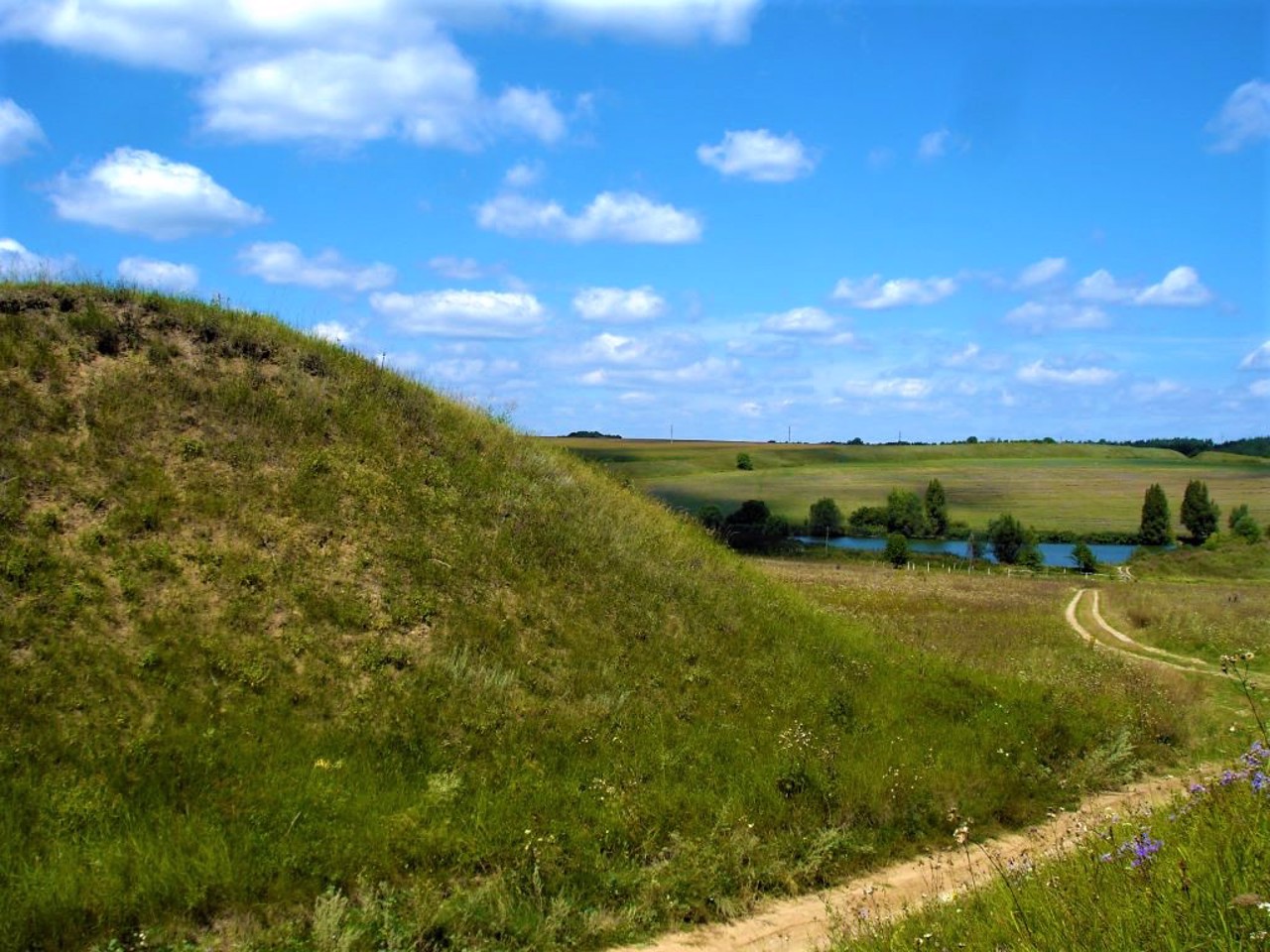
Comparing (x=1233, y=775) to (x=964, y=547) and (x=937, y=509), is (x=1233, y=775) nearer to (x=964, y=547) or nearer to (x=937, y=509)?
(x=964, y=547)

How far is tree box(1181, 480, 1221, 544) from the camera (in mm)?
127000

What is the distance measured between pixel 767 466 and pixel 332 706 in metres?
160

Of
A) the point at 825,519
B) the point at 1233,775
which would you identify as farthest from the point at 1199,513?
the point at 1233,775

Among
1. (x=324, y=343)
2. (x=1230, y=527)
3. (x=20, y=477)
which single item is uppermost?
(x=324, y=343)

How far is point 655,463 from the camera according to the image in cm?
14725

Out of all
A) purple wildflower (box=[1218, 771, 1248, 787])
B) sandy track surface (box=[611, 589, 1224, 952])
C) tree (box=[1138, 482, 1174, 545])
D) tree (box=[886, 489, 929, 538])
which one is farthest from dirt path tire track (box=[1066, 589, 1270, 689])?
tree (box=[1138, 482, 1174, 545])

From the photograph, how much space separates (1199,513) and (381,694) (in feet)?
469

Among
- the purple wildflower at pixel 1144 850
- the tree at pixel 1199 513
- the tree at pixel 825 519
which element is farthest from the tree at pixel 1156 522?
the purple wildflower at pixel 1144 850

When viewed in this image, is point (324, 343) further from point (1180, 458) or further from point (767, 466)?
point (1180, 458)

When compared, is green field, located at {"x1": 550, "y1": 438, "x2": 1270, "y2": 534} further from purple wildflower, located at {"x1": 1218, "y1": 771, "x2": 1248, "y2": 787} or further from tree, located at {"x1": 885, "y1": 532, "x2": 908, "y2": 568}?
purple wildflower, located at {"x1": 1218, "y1": 771, "x2": 1248, "y2": 787}

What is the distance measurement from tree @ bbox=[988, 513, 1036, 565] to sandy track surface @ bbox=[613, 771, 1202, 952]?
385ft

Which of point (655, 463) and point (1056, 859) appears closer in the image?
point (1056, 859)

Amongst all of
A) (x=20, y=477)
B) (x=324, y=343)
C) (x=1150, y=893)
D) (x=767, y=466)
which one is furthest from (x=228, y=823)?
(x=767, y=466)

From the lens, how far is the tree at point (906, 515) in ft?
447
